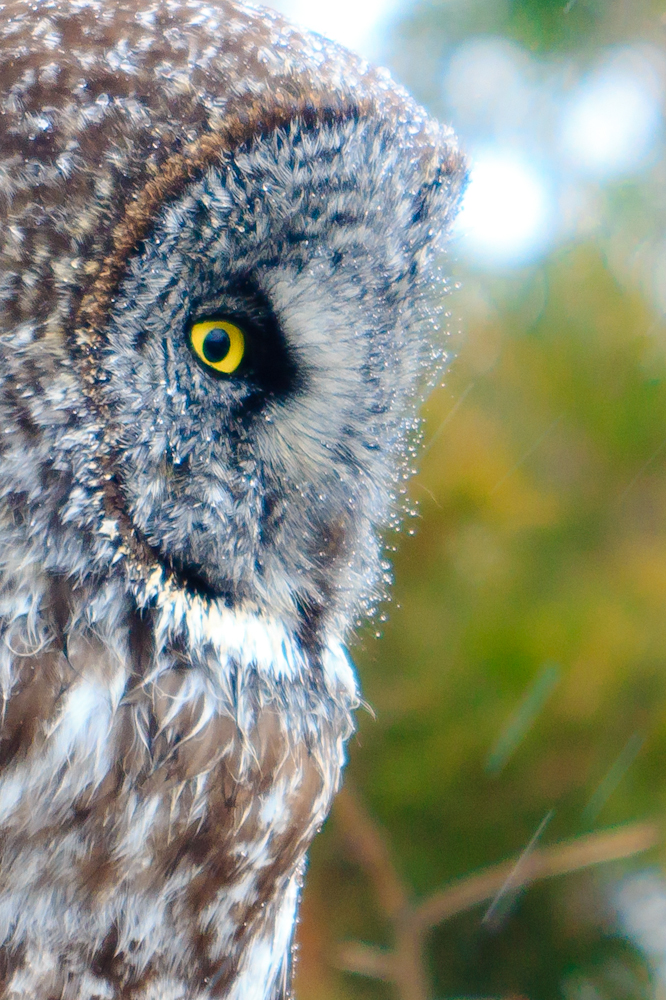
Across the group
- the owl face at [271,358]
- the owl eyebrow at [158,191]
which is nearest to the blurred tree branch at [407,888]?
the owl face at [271,358]

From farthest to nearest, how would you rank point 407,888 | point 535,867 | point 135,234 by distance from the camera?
point 407,888 < point 535,867 < point 135,234

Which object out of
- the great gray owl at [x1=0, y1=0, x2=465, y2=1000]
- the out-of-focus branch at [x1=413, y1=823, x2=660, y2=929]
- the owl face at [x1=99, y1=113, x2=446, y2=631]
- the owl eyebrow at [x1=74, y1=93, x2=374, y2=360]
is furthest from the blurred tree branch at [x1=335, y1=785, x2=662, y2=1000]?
the owl eyebrow at [x1=74, y1=93, x2=374, y2=360]

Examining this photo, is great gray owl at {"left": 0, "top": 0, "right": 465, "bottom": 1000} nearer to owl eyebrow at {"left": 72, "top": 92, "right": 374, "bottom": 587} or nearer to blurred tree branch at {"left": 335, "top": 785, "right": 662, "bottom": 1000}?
owl eyebrow at {"left": 72, "top": 92, "right": 374, "bottom": 587}

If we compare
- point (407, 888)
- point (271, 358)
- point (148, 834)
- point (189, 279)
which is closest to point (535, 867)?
point (407, 888)

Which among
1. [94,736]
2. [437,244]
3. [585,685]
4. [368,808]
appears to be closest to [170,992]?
[94,736]

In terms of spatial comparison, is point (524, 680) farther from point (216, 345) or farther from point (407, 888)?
point (216, 345)

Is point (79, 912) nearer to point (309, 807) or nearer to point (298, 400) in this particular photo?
point (309, 807)

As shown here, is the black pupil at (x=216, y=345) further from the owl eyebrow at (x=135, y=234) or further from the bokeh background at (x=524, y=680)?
the bokeh background at (x=524, y=680)
